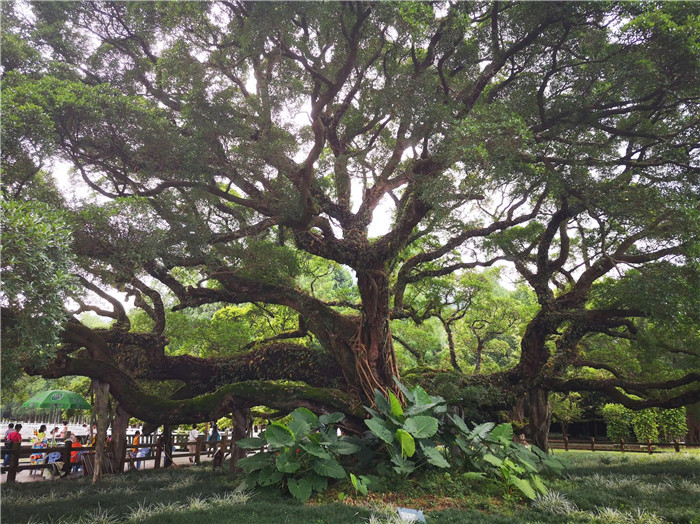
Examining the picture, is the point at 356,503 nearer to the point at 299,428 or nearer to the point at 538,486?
the point at 299,428

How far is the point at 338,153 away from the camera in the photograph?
974cm

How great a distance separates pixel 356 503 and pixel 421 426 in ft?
4.98

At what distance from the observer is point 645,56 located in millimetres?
6008

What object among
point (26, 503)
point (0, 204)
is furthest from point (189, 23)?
point (26, 503)

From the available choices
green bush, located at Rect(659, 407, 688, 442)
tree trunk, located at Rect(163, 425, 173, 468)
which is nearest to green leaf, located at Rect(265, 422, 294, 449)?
tree trunk, located at Rect(163, 425, 173, 468)

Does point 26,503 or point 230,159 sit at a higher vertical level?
point 230,159

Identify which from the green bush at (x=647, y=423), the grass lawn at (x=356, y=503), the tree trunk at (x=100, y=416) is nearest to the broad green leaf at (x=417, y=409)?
the grass lawn at (x=356, y=503)

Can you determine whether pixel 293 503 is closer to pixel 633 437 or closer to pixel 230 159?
pixel 230 159

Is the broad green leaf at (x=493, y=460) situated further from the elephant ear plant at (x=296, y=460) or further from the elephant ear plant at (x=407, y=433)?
the elephant ear plant at (x=296, y=460)

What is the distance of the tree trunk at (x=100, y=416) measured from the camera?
7.73m

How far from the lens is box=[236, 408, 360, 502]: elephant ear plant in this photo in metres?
5.95

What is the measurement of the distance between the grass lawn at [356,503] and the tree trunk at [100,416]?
1.02ft

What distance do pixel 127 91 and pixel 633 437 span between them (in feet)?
75.6

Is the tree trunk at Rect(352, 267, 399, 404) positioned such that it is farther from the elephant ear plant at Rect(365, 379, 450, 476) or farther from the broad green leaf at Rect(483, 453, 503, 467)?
the broad green leaf at Rect(483, 453, 503, 467)
